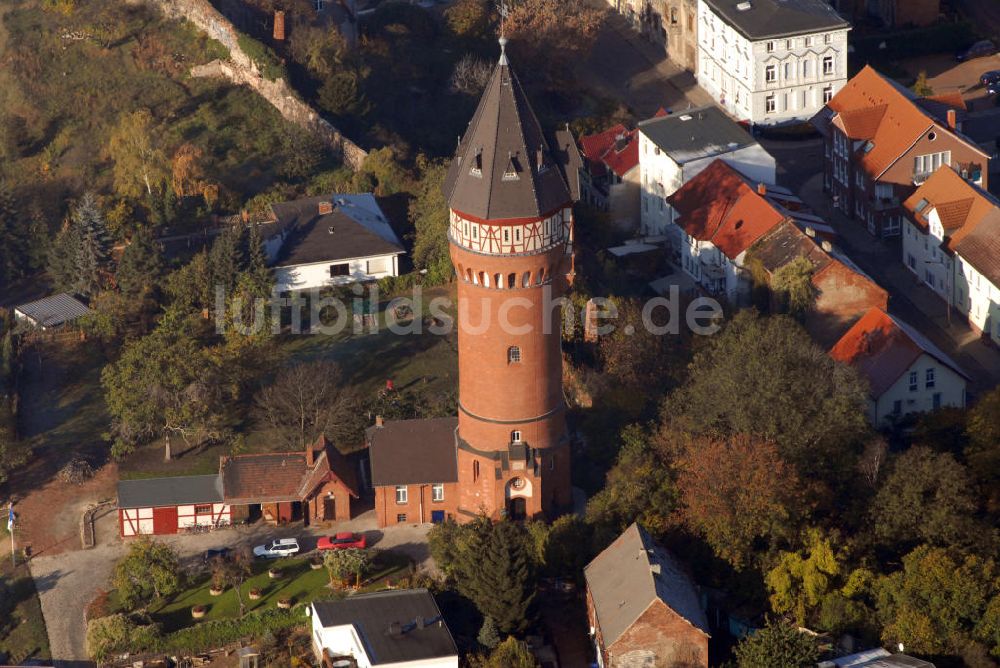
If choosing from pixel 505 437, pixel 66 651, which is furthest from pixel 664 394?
pixel 66 651

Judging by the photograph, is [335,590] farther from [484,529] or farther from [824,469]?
[824,469]

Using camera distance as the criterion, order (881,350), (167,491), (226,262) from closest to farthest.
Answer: (167,491) → (881,350) → (226,262)

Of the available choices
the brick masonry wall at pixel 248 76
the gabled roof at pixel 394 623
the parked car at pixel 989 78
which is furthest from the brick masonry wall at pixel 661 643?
the parked car at pixel 989 78

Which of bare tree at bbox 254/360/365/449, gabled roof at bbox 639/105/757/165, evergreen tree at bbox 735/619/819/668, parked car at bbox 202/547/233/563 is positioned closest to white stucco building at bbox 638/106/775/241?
gabled roof at bbox 639/105/757/165

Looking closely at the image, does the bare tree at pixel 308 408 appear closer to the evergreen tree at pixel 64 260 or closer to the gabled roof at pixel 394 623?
the gabled roof at pixel 394 623

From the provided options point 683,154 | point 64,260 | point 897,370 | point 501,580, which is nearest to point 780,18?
point 683,154

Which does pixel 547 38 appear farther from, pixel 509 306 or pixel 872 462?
pixel 872 462

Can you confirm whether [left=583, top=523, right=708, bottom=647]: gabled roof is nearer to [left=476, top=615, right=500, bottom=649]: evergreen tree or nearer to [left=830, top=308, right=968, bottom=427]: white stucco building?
[left=476, top=615, right=500, bottom=649]: evergreen tree
